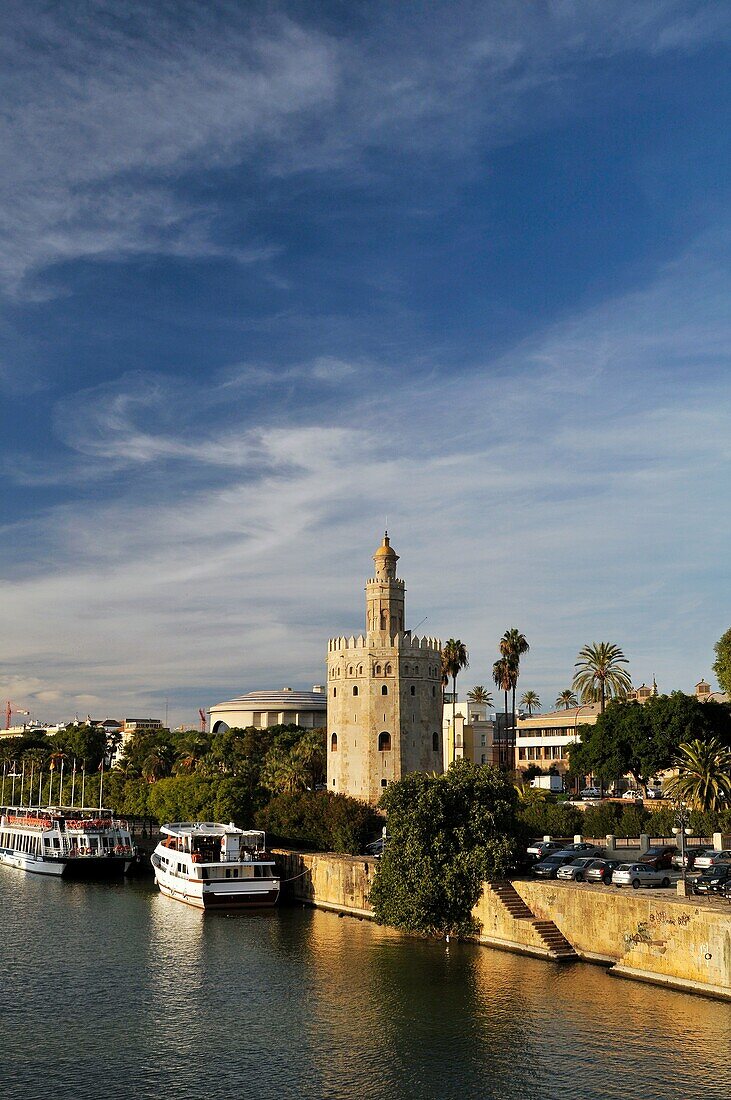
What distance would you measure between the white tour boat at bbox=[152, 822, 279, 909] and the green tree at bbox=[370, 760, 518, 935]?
33.8 ft

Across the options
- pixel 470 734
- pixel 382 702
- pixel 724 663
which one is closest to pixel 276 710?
pixel 470 734

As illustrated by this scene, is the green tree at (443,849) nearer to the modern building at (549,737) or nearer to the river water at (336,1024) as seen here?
the river water at (336,1024)

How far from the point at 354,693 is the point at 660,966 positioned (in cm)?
5117

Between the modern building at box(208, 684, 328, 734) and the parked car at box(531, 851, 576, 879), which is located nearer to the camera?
the parked car at box(531, 851, 576, 879)

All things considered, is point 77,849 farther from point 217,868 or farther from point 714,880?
point 714,880

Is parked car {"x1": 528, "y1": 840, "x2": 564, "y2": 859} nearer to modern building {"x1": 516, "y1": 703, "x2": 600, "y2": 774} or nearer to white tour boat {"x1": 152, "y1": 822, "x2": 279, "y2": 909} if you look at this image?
white tour boat {"x1": 152, "y1": 822, "x2": 279, "y2": 909}

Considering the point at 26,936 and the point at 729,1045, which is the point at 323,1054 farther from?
the point at 26,936

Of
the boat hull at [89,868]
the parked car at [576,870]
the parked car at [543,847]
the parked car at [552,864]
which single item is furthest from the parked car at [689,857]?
the boat hull at [89,868]

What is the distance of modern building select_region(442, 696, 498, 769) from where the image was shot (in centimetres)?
12406

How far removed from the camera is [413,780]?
156 ft

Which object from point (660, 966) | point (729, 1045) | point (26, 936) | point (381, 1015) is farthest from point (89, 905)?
point (729, 1045)

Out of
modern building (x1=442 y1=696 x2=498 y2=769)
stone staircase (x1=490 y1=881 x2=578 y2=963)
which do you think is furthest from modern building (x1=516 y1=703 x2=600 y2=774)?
stone staircase (x1=490 y1=881 x2=578 y2=963)

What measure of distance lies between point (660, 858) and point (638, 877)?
5656 millimetres

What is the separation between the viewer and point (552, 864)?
49688 millimetres
